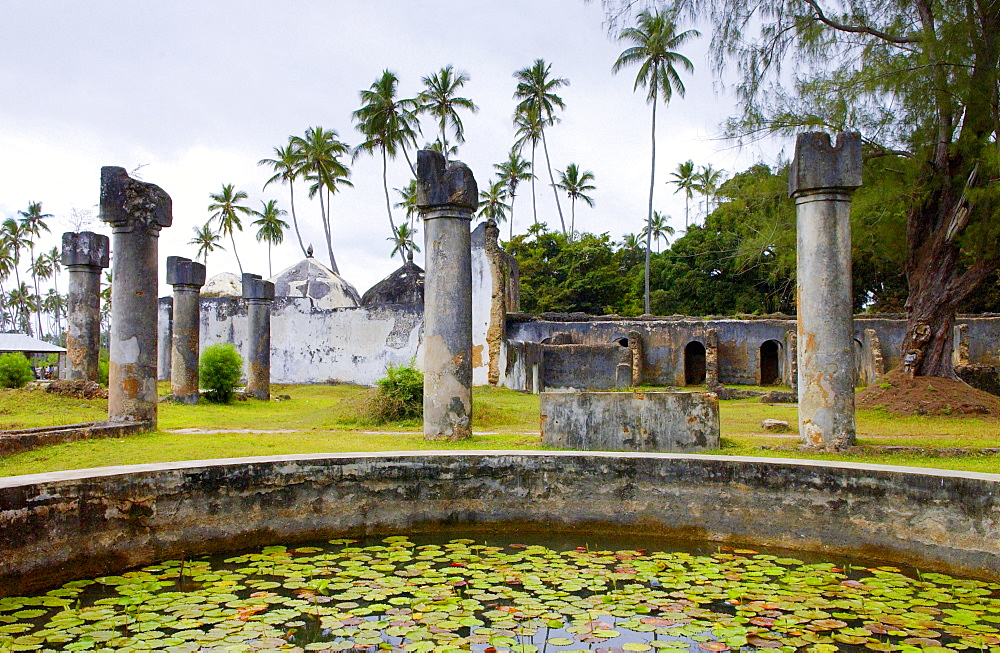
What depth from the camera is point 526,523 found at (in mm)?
6020

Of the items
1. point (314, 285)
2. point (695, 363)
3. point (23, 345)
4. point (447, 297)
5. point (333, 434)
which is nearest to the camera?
point (447, 297)

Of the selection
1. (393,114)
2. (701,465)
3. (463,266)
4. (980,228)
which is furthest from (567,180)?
(701,465)

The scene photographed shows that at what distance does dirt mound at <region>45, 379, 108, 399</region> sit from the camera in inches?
505

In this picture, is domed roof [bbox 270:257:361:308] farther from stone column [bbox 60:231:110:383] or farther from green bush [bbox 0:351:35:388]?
stone column [bbox 60:231:110:383]

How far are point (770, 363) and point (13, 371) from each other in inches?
838

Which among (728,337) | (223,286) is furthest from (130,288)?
(223,286)

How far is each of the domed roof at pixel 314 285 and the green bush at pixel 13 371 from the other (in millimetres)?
14011

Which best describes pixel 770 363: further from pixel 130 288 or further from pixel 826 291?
pixel 130 288

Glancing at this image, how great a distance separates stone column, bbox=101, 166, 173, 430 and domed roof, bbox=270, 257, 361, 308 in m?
19.9

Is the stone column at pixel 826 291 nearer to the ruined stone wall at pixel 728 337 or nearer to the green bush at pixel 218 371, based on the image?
the green bush at pixel 218 371

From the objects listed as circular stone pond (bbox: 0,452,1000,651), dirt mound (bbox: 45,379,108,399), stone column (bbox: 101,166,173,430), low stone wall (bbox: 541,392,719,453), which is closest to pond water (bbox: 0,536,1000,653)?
circular stone pond (bbox: 0,452,1000,651)

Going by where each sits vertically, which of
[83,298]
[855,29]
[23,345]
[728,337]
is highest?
[855,29]

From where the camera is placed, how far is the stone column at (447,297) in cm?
830

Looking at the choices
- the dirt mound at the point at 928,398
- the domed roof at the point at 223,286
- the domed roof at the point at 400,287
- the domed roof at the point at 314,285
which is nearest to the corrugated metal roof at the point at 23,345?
the domed roof at the point at 223,286
